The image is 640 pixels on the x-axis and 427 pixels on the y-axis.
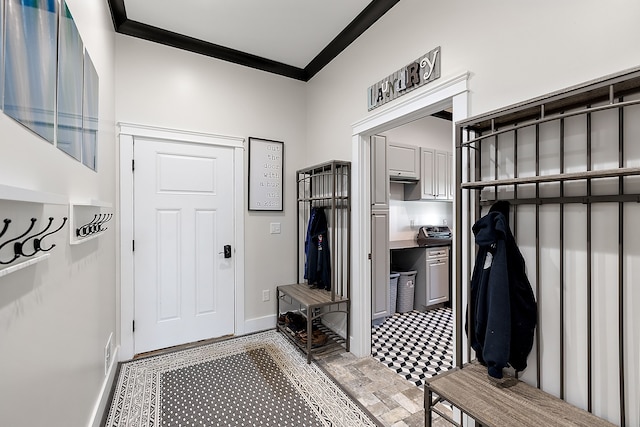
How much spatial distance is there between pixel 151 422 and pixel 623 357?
7.96 ft

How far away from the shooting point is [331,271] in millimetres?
2736

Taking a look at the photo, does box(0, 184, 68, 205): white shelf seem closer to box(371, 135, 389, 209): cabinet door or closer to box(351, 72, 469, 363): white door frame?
box(351, 72, 469, 363): white door frame

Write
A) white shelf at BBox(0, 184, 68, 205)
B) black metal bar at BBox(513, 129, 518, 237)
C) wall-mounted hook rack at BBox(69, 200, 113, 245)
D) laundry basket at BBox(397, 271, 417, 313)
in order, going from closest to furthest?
white shelf at BBox(0, 184, 68, 205)
wall-mounted hook rack at BBox(69, 200, 113, 245)
black metal bar at BBox(513, 129, 518, 237)
laundry basket at BBox(397, 271, 417, 313)

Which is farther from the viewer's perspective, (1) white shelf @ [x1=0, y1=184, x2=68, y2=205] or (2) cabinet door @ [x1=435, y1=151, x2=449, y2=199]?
(2) cabinet door @ [x1=435, y1=151, x2=449, y2=199]

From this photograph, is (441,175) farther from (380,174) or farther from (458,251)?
(458,251)

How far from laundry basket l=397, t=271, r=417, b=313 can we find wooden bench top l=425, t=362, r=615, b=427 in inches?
92.0

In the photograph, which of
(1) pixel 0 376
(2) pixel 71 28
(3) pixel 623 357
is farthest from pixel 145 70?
(3) pixel 623 357

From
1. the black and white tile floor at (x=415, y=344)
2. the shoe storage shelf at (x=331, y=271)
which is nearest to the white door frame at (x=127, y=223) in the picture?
the shoe storage shelf at (x=331, y=271)

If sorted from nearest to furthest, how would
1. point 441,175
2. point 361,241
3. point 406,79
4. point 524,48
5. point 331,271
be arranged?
point 524,48
point 406,79
point 361,241
point 331,271
point 441,175

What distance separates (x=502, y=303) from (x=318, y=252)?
182cm

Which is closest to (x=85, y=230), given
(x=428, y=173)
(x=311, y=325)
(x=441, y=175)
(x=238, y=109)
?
(x=311, y=325)

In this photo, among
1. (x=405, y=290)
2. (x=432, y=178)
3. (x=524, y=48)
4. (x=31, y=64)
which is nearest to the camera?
(x=31, y=64)

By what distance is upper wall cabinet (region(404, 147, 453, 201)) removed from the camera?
13.5 ft

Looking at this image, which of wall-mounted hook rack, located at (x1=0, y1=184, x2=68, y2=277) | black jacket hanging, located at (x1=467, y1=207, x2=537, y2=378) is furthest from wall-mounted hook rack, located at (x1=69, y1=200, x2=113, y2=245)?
black jacket hanging, located at (x1=467, y1=207, x2=537, y2=378)
